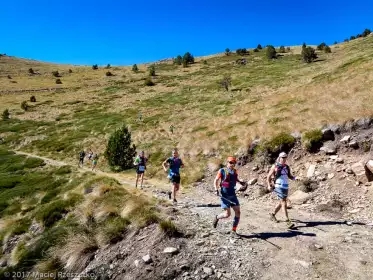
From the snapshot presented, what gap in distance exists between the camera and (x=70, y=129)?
47.5 meters

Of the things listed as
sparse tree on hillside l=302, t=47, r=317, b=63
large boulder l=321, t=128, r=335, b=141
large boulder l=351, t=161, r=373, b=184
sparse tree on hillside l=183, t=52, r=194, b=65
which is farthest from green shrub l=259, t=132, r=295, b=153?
sparse tree on hillside l=183, t=52, r=194, b=65

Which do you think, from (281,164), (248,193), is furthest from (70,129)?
(281,164)

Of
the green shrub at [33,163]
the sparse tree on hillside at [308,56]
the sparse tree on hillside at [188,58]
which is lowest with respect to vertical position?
the green shrub at [33,163]

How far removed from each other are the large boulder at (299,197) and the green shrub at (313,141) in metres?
3.38

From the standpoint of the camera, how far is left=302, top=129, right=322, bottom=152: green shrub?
50.3ft

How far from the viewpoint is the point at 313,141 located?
50.7ft

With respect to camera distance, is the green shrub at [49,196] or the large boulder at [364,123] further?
the green shrub at [49,196]

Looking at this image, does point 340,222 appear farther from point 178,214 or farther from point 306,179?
point 178,214

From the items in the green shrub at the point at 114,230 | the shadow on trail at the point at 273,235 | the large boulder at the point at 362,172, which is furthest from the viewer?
the large boulder at the point at 362,172

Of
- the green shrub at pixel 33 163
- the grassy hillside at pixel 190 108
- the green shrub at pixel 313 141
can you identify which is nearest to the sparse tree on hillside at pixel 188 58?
the grassy hillside at pixel 190 108

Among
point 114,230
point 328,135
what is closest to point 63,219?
point 114,230

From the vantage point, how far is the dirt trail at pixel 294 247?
22.0 ft

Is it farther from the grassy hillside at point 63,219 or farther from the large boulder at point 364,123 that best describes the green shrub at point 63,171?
the large boulder at point 364,123

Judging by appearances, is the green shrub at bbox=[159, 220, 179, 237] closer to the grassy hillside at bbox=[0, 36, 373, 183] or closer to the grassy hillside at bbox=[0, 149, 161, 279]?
the grassy hillside at bbox=[0, 149, 161, 279]
